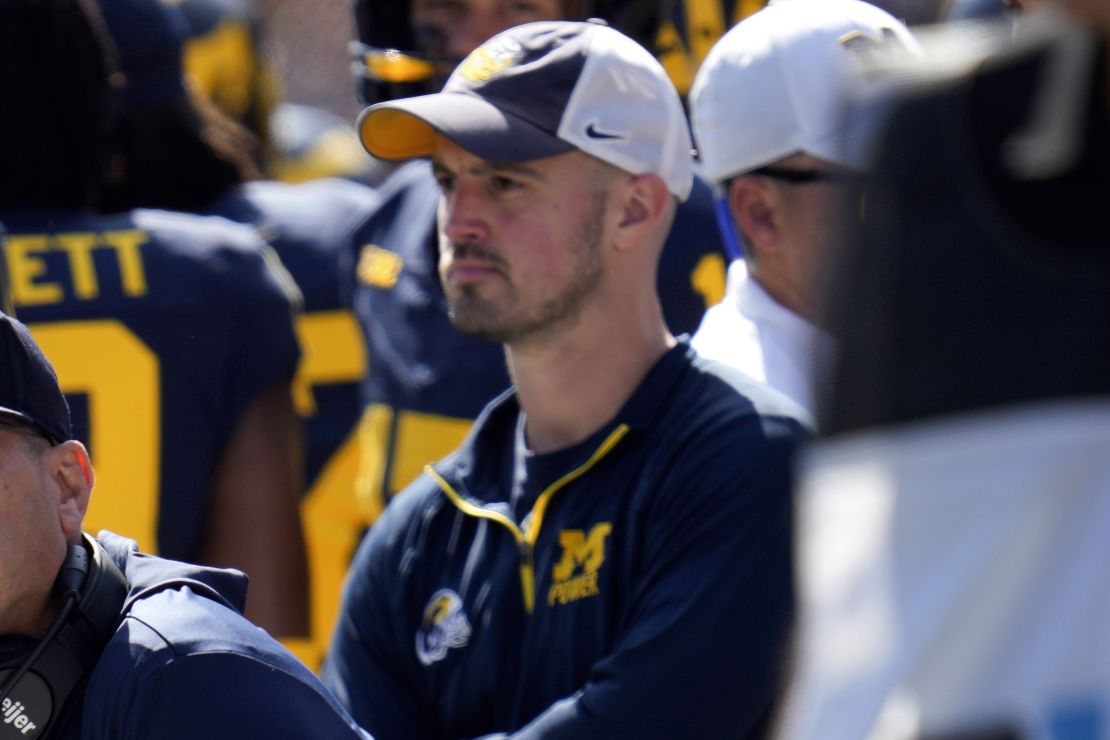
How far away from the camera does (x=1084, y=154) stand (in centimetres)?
149

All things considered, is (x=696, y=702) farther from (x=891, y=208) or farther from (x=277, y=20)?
(x=277, y=20)

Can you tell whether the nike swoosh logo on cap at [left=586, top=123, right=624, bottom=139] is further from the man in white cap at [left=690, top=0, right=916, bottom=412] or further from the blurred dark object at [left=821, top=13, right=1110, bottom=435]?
the blurred dark object at [left=821, top=13, right=1110, bottom=435]

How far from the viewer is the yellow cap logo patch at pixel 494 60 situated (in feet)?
11.5

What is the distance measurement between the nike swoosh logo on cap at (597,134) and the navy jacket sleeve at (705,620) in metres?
0.64

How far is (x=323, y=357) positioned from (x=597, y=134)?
1.81 m

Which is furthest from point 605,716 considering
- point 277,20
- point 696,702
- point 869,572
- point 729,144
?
point 277,20

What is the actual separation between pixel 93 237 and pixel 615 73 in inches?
43.9

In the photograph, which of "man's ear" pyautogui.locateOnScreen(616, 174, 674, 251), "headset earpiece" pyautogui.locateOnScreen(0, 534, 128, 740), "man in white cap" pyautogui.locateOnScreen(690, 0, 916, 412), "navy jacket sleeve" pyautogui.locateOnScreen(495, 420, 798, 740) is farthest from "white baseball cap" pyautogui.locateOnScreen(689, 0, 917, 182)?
"headset earpiece" pyautogui.locateOnScreen(0, 534, 128, 740)

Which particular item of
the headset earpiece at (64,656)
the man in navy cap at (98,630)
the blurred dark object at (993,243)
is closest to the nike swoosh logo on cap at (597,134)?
the man in navy cap at (98,630)

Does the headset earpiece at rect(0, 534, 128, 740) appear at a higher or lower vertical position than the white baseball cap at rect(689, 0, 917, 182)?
lower

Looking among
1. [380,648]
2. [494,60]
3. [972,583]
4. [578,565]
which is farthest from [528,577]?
[972,583]

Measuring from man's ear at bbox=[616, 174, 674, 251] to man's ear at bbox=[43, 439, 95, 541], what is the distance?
999 mm

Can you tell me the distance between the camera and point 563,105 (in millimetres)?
3414

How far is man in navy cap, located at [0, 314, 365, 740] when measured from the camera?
98.3 inches
